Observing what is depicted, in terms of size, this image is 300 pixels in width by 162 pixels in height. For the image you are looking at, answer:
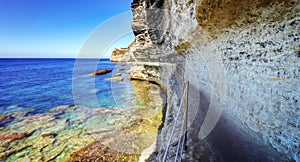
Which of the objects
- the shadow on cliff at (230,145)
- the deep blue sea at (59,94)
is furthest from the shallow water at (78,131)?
the shadow on cliff at (230,145)

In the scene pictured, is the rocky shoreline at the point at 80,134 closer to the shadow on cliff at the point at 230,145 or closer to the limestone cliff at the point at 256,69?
the shadow on cliff at the point at 230,145

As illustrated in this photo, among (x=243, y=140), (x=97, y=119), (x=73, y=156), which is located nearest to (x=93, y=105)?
(x=97, y=119)

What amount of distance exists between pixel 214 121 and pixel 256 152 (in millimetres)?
1163

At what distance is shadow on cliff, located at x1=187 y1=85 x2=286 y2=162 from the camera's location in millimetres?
2225

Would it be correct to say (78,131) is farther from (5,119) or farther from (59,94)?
(59,94)

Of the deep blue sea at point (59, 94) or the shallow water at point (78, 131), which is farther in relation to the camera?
the deep blue sea at point (59, 94)

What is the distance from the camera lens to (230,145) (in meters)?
2.55

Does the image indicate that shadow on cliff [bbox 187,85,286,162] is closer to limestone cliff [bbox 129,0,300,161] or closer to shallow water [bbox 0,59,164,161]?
limestone cliff [bbox 129,0,300,161]

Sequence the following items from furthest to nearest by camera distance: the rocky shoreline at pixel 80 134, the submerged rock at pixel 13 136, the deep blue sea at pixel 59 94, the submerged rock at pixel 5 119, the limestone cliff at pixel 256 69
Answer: the deep blue sea at pixel 59 94, the submerged rock at pixel 5 119, the submerged rock at pixel 13 136, the rocky shoreline at pixel 80 134, the limestone cliff at pixel 256 69

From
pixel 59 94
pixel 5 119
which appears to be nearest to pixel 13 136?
pixel 5 119

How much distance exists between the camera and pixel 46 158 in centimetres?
475

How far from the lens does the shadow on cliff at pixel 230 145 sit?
2.22 metres

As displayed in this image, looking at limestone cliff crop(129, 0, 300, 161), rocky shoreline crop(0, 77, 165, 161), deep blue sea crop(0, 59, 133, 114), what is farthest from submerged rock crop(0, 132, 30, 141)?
limestone cliff crop(129, 0, 300, 161)

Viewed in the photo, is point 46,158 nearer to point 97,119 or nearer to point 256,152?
point 97,119
